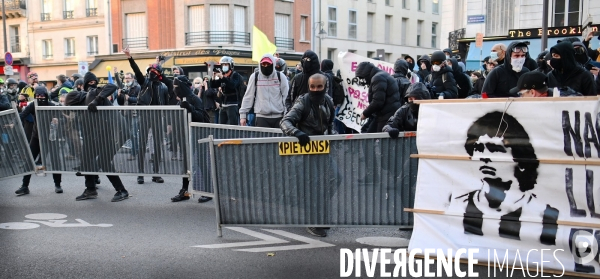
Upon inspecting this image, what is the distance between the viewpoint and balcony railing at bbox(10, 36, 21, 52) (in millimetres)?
45000

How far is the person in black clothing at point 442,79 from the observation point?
883 cm

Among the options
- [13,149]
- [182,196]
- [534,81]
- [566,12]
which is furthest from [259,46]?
[566,12]

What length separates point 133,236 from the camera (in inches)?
263

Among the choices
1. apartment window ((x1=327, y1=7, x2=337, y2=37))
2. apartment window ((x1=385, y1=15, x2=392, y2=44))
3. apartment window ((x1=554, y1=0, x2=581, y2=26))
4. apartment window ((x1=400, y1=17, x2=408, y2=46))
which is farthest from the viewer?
apartment window ((x1=400, y1=17, x2=408, y2=46))

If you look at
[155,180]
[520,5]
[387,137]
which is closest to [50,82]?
[520,5]

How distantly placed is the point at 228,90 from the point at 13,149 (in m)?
4.08

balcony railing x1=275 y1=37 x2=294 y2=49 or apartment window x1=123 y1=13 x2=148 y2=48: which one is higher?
apartment window x1=123 y1=13 x2=148 y2=48

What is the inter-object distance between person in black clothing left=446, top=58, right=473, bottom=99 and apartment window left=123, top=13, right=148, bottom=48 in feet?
99.3

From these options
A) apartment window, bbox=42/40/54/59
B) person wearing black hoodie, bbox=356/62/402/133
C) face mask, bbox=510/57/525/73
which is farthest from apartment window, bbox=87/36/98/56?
face mask, bbox=510/57/525/73

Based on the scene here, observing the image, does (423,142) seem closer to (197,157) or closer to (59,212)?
(197,157)

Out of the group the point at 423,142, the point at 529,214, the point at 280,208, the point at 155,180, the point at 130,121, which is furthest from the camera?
the point at 155,180

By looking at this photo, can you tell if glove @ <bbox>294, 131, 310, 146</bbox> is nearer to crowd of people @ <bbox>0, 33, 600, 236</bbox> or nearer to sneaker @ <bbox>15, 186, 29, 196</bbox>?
crowd of people @ <bbox>0, 33, 600, 236</bbox>

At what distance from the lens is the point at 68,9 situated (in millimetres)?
41562

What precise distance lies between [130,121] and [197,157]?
4.56 ft
